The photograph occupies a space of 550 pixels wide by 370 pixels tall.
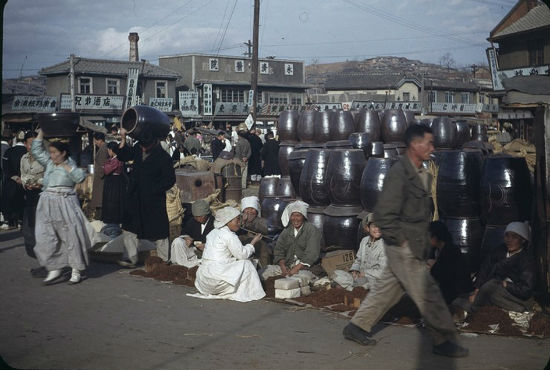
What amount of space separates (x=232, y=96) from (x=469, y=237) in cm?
5327

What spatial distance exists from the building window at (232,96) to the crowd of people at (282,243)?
48153mm

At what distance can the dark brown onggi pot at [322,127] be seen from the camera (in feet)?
43.9

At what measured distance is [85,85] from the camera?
4934 cm

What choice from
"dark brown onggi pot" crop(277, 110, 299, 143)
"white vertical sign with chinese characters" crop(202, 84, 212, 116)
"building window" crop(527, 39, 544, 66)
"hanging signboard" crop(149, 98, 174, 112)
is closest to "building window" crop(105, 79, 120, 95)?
"hanging signboard" crop(149, 98, 174, 112)

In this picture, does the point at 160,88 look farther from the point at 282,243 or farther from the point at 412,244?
the point at 412,244

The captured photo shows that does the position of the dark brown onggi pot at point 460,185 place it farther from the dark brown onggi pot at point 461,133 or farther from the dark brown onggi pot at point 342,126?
the dark brown onggi pot at point 461,133

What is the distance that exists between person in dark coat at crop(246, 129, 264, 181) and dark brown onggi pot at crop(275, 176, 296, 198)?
29.5ft

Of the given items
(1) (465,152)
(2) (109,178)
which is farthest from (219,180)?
(1) (465,152)

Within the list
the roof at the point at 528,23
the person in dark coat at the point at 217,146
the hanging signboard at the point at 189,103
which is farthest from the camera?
the hanging signboard at the point at 189,103

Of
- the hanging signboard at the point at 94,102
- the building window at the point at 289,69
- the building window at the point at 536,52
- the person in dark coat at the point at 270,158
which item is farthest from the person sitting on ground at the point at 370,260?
the building window at the point at 289,69

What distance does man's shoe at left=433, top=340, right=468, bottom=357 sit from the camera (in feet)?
17.6

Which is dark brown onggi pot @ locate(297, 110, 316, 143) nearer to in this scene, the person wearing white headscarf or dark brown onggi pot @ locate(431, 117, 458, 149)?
dark brown onggi pot @ locate(431, 117, 458, 149)

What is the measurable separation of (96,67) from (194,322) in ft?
152

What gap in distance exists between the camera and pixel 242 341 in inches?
236
